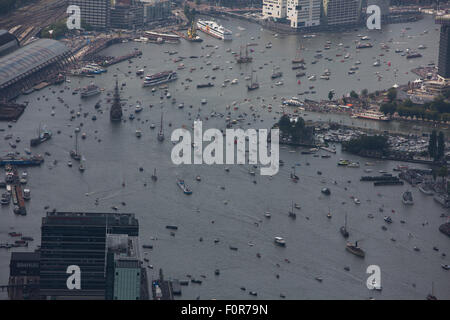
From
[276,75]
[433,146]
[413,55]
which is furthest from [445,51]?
[433,146]

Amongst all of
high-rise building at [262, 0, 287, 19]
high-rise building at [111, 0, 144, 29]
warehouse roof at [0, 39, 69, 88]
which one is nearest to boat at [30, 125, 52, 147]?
warehouse roof at [0, 39, 69, 88]

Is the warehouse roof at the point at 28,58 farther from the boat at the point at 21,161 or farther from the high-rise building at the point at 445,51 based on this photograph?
the high-rise building at the point at 445,51

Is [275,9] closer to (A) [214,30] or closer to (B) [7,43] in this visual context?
(A) [214,30]

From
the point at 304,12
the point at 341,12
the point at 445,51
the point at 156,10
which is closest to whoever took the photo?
the point at 445,51

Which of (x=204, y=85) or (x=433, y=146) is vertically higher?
(x=433, y=146)

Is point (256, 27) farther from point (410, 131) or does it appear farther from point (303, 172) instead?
point (303, 172)

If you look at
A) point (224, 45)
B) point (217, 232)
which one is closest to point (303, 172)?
point (217, 232)

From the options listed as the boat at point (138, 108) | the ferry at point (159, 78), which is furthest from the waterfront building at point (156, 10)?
the boat at point (138, 108)
